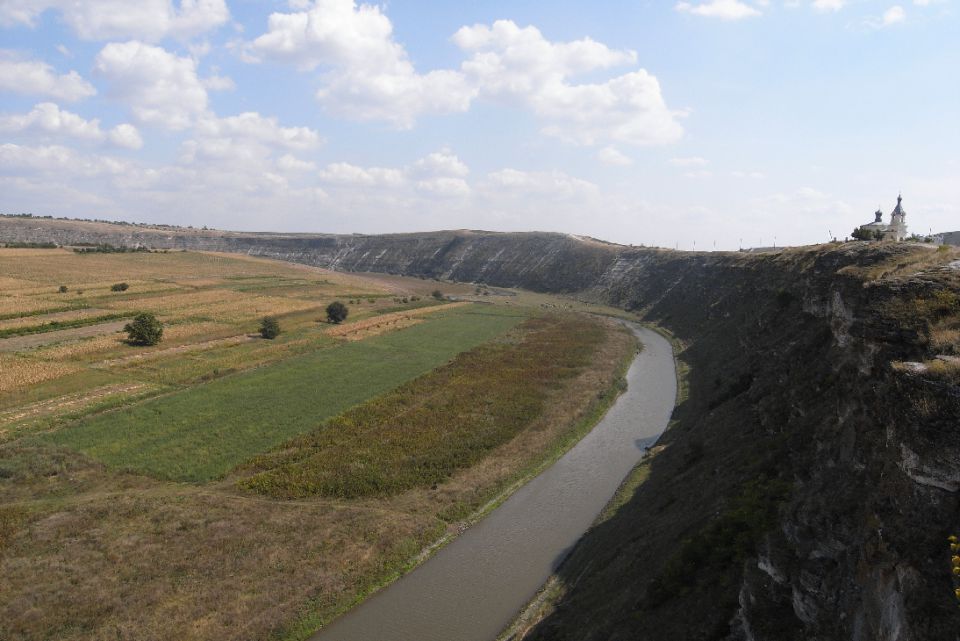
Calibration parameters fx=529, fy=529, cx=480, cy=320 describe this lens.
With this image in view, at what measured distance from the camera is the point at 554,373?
53812mm

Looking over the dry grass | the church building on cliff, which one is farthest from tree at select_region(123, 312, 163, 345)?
the church building on cliff

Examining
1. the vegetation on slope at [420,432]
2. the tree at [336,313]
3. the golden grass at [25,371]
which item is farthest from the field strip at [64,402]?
the tree at [336,313]

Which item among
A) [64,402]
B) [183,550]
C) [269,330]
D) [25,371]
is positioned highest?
[269,330]

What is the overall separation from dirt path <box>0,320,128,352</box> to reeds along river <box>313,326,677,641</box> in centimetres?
5301

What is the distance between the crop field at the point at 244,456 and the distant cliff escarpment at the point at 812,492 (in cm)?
948

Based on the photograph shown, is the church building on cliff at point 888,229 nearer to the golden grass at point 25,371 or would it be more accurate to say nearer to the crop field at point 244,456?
the crop field at point 244,456

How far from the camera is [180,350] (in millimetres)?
57156

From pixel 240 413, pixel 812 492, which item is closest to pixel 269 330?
pixel 240 413

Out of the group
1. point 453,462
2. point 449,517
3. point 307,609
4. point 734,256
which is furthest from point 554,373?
point 734,256

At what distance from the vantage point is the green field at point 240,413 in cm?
3189

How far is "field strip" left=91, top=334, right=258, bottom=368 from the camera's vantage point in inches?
2010

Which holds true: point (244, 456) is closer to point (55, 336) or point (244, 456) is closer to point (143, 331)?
point (143, 331)

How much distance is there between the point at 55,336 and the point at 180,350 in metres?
15.9

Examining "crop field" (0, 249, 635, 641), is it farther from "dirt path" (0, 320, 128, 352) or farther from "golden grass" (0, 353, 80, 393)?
"dirt path" (0, 320, 128, 352)
